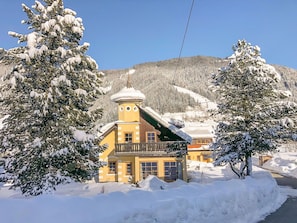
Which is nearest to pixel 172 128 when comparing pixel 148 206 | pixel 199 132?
pixel 148 206

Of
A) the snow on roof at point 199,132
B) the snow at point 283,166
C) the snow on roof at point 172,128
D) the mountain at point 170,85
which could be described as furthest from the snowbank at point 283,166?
the mountain at point 170,85

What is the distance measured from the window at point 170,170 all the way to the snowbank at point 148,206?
12.9 m

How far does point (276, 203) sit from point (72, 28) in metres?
12.9

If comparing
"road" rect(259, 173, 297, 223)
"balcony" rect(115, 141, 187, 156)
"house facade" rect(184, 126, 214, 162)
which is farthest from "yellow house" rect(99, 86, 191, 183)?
"house facade" rect(184, 126, 214, 162)

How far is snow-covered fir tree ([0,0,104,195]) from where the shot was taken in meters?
11.6

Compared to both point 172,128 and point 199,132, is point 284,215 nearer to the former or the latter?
point 172,128

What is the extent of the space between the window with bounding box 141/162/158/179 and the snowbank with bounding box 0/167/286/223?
527 inches

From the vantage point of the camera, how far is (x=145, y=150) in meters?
23.9

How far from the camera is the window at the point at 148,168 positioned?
24062 millimetres

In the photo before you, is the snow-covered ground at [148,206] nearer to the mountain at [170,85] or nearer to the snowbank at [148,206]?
the snowbank at [148,206]

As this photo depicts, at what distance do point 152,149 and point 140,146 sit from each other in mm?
1099

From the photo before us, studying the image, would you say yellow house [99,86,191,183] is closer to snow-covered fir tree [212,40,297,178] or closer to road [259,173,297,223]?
snow-covered fir tree [212,40,297,178]

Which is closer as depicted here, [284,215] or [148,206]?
[148,206]

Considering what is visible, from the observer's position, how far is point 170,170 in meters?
24.0
